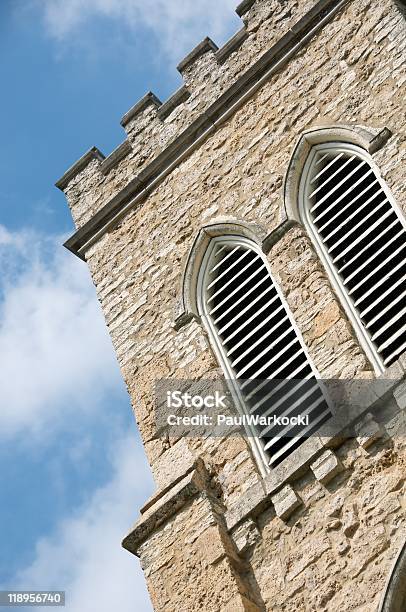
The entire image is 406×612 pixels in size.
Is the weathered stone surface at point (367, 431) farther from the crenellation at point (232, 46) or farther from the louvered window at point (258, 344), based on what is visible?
the crenellation at point (232, 46)

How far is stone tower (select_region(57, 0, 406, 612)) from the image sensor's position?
895 centimetres

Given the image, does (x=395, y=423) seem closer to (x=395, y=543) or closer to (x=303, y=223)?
(x=395, y=543)

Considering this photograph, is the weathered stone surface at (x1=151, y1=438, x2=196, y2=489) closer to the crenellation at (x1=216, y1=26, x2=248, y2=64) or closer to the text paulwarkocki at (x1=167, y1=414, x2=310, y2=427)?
the text paulwarkocki at (x1=167, y1=414, x2=310, y2=427)

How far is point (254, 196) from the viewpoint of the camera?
451 inches

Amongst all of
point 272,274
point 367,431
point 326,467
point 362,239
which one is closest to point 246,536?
point 326,467

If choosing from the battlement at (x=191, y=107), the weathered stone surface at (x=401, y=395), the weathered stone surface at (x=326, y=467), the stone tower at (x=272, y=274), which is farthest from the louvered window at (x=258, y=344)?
the battlement at (x=191, y=107)

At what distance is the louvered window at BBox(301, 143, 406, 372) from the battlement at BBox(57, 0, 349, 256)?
1.48 metres

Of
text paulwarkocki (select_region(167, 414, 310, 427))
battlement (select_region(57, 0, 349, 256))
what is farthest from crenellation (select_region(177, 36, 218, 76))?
text paulwarkocki (select_region(167, 414, 310, 427))

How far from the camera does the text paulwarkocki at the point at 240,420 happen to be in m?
9.89

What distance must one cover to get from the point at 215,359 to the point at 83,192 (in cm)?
343

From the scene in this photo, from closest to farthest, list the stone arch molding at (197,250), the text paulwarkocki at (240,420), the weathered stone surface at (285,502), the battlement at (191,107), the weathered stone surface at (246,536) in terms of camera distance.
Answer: the weathered stone surface at (285,502)
the weathered stone surface at (246,536)
the text paulwarkocki at (240,420)
the stone arch molding at (197,250)
the battlement at (191,107)

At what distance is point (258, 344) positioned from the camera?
10.6 metres

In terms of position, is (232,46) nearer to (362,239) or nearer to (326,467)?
(362,239)

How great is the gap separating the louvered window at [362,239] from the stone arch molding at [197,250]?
48cm
